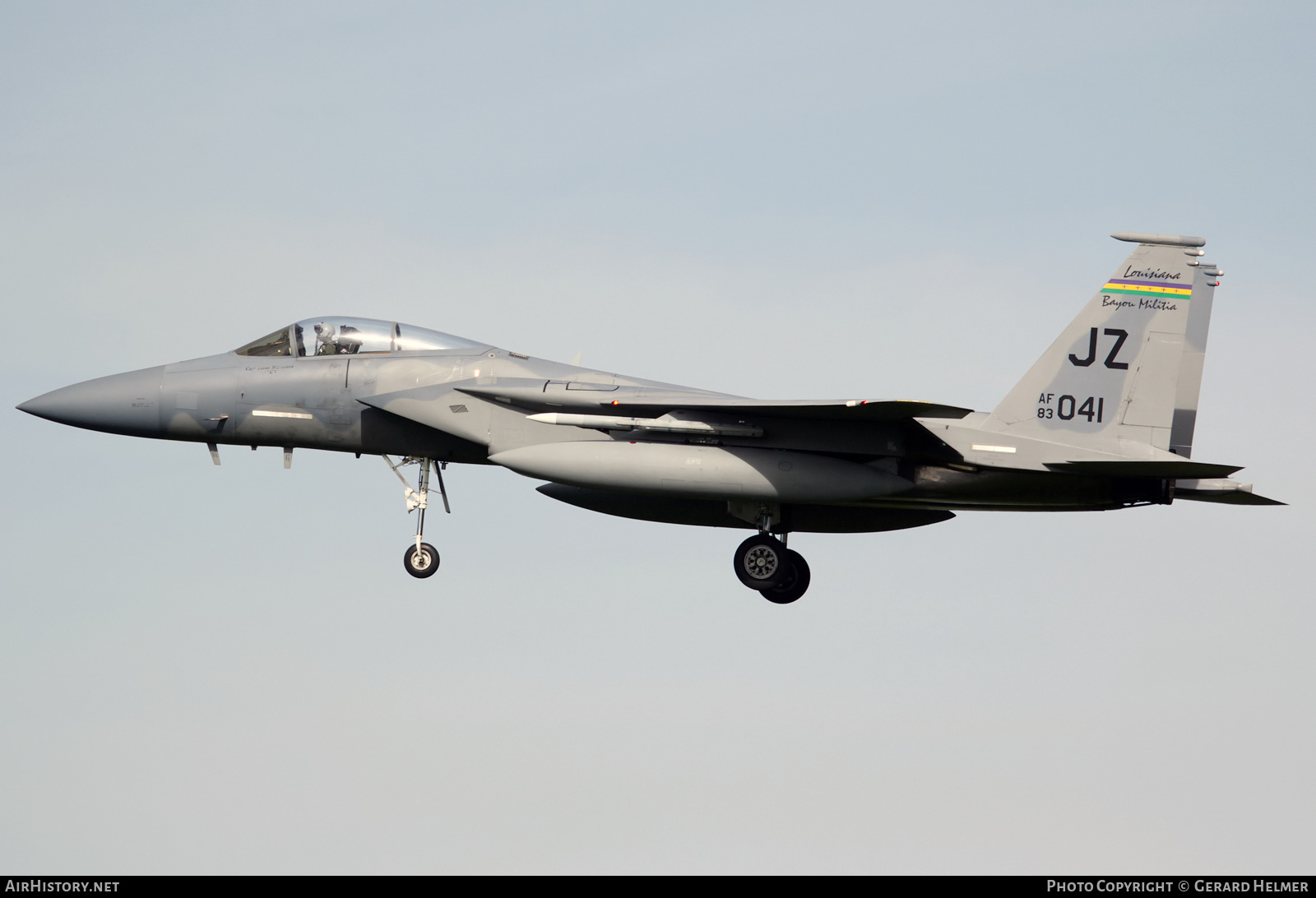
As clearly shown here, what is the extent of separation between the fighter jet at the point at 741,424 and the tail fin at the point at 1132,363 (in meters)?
0.02

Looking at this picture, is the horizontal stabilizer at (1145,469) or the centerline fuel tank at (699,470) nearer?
the horizontal stabilizer at (1145,469)

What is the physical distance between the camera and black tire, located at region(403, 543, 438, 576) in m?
16.3

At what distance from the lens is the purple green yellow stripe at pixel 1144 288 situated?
1580 centimetres

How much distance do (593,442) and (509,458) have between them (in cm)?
98

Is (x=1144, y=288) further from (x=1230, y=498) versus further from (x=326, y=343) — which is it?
(x=326, y=343)

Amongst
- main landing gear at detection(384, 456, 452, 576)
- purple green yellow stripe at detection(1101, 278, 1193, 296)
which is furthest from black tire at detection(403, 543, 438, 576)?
purple green yellow stripe at detection(1101, 278, 1193, 296)

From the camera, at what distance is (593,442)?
15.1m

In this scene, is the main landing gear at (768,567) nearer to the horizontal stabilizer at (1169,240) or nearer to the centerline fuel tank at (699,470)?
the centerline fuel tank at (699,470)

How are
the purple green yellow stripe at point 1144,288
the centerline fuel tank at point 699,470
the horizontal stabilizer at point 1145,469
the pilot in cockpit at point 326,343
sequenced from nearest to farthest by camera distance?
1. the horizontal stabilizer at point 1145,469
2. the centerline fuel tank at point 699,470
3. the purple green yellow stripe at point 1144,288
4. the pilot in cockpit at point 326,343

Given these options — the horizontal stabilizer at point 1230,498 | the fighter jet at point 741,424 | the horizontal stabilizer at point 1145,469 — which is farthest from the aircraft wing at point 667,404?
the horizontal stabilizer at point 1230,498

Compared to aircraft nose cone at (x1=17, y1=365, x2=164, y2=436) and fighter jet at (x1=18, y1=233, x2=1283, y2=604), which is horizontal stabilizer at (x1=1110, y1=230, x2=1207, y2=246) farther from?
aircraft nose cone at (x1=17, y1=365, x2=164, y2=436)

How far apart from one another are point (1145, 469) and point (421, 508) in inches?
336

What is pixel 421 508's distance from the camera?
54.5ft
